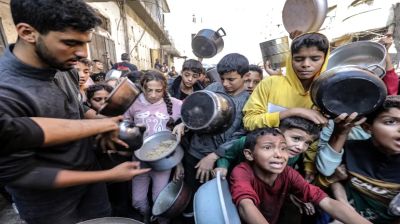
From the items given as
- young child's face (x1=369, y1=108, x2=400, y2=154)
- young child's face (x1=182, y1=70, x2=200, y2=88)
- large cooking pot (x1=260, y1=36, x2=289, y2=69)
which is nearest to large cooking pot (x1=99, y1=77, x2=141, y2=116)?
young child's face (x1=369, y1=108, x2=400, y2=154)

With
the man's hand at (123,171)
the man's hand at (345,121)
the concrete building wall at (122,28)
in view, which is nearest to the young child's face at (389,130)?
the man's hand at (345,121)

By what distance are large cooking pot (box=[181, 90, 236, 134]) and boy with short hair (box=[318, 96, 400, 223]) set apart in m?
0.71

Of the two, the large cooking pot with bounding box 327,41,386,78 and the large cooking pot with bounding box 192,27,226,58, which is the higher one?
the large cooking pot with bounding box 192,27,226,58

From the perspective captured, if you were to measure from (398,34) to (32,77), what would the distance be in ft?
19.3

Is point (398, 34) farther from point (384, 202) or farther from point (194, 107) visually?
point (194, 107)

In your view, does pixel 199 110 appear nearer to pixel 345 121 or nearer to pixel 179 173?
pixel 179 173

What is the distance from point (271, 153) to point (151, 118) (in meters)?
1.35

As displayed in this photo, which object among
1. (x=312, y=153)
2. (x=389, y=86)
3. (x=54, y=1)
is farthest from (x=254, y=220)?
(x=389, y=86)

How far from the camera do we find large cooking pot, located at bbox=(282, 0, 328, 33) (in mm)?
2318

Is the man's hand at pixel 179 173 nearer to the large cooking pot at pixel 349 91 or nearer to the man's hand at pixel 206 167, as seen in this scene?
the man's hand at pixel 206 167

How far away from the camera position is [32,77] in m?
1.15

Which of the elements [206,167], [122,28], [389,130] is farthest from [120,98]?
[122,28]

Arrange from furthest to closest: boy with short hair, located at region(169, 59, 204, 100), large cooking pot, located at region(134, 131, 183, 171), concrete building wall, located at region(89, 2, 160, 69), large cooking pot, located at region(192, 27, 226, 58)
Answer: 1. concrete building wall, located at region(89, 2, 160, 69)
2. large cooking pot, located at region(192, 27, 226, 58)
3. boy with short hair, located at region(169, 59, 204, 100)
4. large cooking pot, located at region(134, 131, 183, 171)

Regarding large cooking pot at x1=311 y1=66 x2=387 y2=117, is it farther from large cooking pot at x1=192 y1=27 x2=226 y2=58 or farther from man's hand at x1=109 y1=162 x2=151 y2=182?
large cooking pot at x1=192 y1=27 x2=226 y2=58
